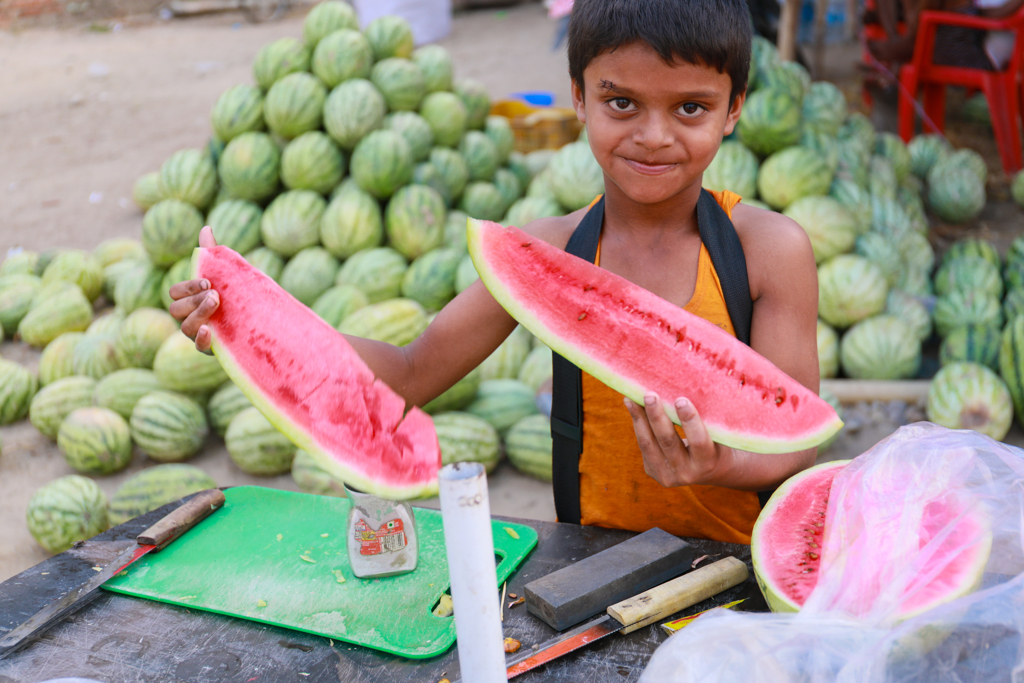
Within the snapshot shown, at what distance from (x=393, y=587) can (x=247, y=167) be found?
3478 mm

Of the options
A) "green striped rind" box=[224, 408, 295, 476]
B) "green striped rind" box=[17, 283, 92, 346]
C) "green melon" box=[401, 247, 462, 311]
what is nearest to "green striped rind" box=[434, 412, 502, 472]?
"green striped rind" box=[224, 408, 295, 476]

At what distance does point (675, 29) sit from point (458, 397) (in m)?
2.46

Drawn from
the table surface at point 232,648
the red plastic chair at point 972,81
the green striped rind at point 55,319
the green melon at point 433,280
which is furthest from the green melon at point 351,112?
the red plastic chair at point 972,81

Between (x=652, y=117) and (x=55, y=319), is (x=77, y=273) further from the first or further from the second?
(x=652, y=117)

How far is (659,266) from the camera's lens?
176cm

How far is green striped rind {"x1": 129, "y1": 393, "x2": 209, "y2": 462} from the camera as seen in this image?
3611 mm

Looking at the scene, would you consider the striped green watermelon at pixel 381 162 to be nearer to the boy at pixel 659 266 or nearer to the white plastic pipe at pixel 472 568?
the boy at pixel 659 266

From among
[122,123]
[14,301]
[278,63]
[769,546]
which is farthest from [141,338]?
[122,123]

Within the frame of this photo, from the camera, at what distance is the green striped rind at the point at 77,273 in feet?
16.1

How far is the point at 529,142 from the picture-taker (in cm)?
602

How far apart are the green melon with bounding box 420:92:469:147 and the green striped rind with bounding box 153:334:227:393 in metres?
2.07

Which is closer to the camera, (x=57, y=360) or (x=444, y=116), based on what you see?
(x=57, y=360)

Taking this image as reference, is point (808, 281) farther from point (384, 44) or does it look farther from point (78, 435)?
point (384, 44)

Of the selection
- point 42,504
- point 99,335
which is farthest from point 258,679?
point 99,335
